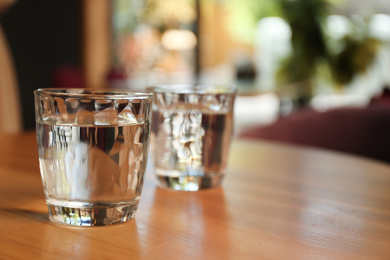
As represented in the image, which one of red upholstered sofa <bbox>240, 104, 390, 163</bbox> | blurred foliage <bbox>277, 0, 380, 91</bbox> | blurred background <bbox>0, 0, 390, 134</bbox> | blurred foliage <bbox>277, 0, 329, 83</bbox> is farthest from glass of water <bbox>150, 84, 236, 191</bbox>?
blurred foliage <bbox>277, 0, 329, 83</bbox>

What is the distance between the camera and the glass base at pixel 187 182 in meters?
0.57

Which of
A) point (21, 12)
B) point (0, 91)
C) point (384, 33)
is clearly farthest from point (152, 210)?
point (384, 33)

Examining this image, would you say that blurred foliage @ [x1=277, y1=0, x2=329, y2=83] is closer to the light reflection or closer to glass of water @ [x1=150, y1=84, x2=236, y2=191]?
the light reflection

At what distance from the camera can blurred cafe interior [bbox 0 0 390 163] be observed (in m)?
5.22

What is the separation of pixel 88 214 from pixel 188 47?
762 centimetres

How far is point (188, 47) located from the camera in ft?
26.0

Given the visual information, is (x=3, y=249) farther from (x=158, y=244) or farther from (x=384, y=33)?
(x=384, y=33)

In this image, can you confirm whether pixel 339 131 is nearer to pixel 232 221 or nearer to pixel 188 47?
pixel 232 221

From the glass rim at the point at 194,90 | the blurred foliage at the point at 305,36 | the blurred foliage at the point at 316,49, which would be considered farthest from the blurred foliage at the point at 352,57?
the glass rim at the point at 194,90

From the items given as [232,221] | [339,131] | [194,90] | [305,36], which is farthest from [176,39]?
[232,221]

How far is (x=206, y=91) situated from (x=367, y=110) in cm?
99

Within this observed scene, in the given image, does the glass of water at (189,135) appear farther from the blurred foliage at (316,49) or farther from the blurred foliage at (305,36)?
the blurred foliage at (305,36)

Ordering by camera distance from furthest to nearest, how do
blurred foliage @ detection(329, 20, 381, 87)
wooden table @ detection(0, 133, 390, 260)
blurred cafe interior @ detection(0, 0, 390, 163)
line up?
blurred foliage @ detection(329, 20, 381, 87) < blurred cafe interior @ detection(0, 0, 390, 163) < wooden table @ detection(0, 133, 390, 260)

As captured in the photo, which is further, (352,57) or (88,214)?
(352,57)
